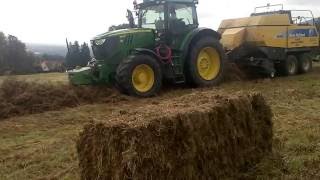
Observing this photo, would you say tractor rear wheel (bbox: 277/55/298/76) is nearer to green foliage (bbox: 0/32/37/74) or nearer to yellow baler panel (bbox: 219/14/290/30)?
yellow baler panel (bbox: 219/14/290/30)

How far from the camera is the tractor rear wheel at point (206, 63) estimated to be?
1414 centimetres

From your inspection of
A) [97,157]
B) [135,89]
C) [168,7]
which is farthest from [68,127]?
[168,7]

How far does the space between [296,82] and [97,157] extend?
1089 centimetres

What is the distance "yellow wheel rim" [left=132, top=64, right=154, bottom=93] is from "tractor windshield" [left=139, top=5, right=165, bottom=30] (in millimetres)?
1416

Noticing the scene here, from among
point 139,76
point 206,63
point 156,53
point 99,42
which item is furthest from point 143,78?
point 206,63

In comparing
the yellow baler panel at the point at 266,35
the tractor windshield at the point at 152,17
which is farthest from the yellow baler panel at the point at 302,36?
the tractor windshield at the point at 152,17

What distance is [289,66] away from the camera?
57.1 ft

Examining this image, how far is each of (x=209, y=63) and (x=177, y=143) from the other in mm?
10072

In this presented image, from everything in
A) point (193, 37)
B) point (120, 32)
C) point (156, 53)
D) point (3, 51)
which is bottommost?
point (3, 51)

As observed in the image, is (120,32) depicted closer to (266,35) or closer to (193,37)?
(193,37)

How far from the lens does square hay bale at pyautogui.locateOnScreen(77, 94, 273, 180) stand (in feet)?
15.8

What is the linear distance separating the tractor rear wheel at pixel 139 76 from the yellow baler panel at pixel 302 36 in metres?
5.90

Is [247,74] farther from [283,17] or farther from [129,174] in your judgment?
[129,174]

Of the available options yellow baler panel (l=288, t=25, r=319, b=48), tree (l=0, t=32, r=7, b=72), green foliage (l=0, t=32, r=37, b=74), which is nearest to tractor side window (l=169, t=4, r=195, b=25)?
yellow baler panel (l=288, t=25, r=319, b=48)
